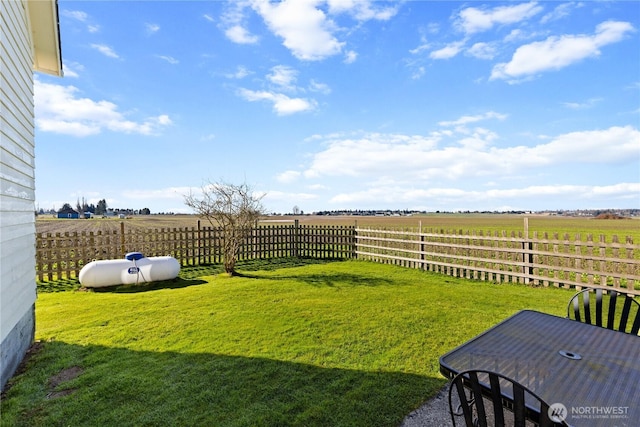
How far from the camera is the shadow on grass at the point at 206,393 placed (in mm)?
2654

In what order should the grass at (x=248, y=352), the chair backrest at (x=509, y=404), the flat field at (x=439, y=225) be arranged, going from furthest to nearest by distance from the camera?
the flat field at (x=439, y=225) → the grass at (x=248, y=352) → the chair backrest at (x=509, y=404)

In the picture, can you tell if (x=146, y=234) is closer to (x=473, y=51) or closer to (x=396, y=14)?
(x=396, y=14)

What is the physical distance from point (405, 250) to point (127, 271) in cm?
869

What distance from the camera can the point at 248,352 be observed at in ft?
13.0

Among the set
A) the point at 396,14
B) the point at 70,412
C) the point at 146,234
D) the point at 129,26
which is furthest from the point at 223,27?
the point at 70,412

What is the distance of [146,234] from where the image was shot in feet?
36.6

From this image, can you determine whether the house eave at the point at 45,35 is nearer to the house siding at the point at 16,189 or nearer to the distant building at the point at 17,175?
the distant building at the point at 17,175

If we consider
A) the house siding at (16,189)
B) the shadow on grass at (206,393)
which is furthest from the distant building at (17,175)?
the shadow on grass at (206,393)

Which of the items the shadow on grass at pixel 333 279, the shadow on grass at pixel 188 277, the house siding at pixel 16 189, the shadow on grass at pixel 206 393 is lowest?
the shadow on grass at pixel 188 277

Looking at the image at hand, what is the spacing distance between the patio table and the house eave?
7.49 metres

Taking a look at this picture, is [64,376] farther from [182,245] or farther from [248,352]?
[182,245]

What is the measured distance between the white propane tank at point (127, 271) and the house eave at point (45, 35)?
179 inches

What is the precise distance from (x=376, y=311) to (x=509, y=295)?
3.45m

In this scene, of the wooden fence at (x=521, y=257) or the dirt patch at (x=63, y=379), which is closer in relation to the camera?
the dirt patch at (x=63, y=379)
